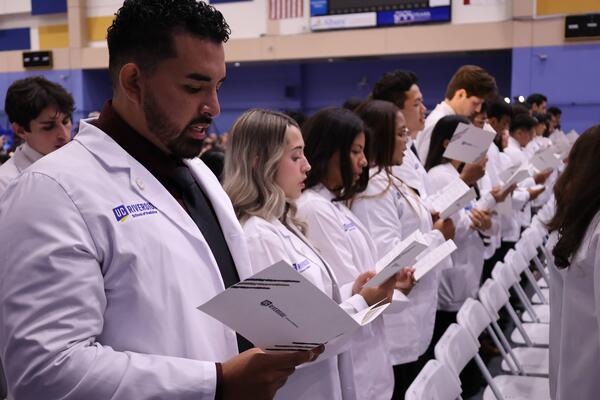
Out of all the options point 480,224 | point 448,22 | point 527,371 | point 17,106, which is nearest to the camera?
point 17,106

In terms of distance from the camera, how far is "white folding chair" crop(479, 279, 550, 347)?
12.1 feet

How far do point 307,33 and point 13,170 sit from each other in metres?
12.1

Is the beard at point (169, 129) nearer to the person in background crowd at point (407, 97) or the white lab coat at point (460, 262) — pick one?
the person in background crowd at point (407, 97)

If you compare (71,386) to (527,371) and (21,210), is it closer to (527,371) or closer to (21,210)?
(21,210)

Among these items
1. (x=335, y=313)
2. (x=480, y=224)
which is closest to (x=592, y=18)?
(x=480, y=224)

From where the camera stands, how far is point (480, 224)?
4090 mm

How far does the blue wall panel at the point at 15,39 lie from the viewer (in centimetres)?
1727

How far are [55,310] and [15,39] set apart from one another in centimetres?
1796

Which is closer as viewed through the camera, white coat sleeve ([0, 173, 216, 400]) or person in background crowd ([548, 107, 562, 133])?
white coat sleeve ([0, 173, 216, 400])

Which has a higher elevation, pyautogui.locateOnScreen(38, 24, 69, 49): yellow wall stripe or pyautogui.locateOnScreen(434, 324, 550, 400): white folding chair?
pyautogui.locateOnScreen(38, 24, 69, 49): yellow wall stripe

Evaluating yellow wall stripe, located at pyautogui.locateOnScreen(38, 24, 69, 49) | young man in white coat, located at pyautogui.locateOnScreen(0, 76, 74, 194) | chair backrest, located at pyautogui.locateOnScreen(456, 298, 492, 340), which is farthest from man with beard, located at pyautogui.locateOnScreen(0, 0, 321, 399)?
yellow wall stripe, located at pyautogui.locateOnScreen(38, 24, 69, 49)

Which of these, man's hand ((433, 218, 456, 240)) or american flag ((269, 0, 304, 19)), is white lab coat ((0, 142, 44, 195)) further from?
american flag ((269, 0, 304, 19))

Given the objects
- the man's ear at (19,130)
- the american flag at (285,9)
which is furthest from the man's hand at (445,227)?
the american flag at (285,9)

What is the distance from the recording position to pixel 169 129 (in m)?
1.45
